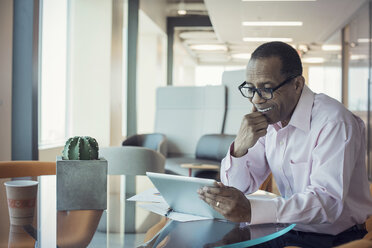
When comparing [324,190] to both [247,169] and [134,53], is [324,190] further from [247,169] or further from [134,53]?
[134,53]

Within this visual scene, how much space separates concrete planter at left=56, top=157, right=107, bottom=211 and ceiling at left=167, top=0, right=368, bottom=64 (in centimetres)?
482

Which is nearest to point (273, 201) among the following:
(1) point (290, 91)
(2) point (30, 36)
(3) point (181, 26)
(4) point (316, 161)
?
(4) point (316, 161)

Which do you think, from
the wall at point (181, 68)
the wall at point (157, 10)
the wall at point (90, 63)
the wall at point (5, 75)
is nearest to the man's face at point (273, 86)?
the wall at point (5, 75)

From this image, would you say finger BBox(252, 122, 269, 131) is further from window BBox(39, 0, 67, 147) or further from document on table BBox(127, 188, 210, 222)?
window BBox(39, 0, 67, 147)

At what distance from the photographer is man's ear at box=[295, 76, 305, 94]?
1.48 metres

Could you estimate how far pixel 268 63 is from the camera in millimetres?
1430

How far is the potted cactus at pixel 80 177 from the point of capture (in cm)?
121

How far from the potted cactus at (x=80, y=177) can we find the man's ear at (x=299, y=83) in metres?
0.71

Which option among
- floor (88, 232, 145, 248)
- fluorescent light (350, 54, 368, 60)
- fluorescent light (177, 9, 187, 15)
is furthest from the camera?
fluorescent light (177, 9, 187, 15)

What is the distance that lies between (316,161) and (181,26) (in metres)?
8.70

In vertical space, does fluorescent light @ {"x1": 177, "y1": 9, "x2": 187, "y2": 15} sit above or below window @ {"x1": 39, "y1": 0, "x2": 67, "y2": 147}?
above

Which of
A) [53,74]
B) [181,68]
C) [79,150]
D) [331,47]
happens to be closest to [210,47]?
[181,68]

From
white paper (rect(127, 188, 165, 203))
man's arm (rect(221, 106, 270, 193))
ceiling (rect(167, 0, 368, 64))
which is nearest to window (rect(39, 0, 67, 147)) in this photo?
ceiling (rect(167, 0, 368, 64))

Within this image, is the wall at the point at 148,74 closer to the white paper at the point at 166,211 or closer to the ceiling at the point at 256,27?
the ceiling at the point at 256,27
